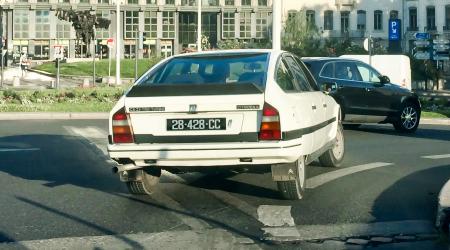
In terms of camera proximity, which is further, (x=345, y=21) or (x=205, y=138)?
(x=345, y=21)

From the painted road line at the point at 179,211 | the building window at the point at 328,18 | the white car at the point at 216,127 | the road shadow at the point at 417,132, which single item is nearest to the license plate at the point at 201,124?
the white car at the point at 216,127

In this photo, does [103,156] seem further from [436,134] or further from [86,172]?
[436,134]

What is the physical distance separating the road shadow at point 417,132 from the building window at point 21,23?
77598 millimetres

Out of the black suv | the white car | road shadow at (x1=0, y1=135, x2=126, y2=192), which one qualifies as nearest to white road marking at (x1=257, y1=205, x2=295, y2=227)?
the white car

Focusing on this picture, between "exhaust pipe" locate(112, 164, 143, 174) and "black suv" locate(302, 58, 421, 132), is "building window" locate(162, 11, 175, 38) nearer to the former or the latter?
"black suv" locate(302, 58, 421, 132)

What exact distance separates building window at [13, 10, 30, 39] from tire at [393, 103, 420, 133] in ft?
261

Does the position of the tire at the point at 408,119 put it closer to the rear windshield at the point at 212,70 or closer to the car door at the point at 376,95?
the car door at the point at 376,95

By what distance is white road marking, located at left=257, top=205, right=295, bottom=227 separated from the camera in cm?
621

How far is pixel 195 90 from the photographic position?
670 centimetres

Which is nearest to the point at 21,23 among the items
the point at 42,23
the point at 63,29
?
the point at 42,23

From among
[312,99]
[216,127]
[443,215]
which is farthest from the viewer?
[312,99]

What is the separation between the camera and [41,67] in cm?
7625

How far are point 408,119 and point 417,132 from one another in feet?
2.07

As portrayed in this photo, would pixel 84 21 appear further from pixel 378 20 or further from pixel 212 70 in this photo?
pixel 212 70
